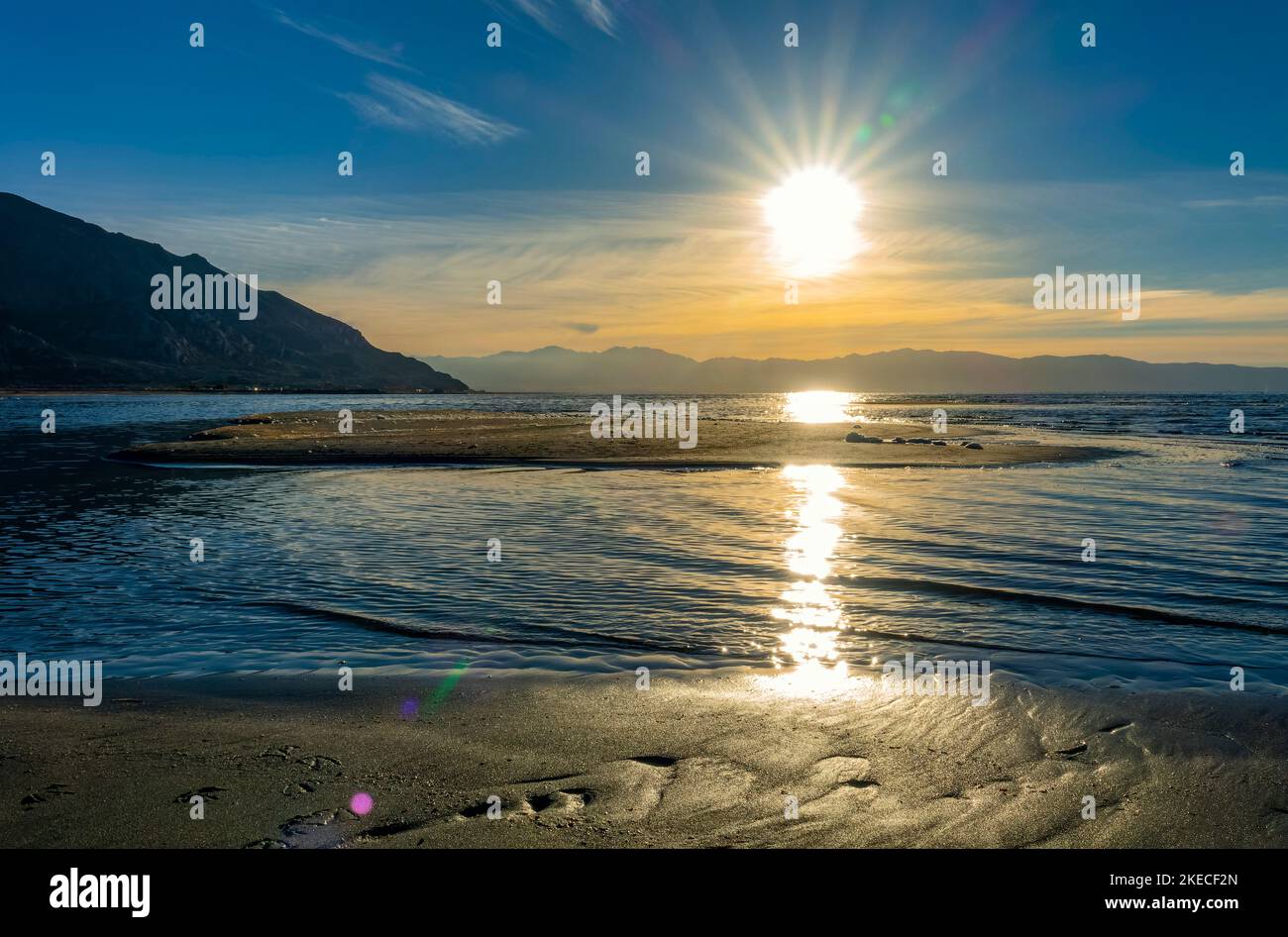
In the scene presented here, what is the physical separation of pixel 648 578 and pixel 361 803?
810cm

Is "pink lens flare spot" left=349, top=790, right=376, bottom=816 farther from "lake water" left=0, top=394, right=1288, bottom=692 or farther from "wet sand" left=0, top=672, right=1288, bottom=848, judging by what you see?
"lake water" left=0, top=394, right=1288, bottom=692

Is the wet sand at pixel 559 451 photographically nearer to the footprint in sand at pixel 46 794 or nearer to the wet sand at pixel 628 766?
the wet sand at pixel 628 766

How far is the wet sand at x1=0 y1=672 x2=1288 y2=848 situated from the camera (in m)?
5.14

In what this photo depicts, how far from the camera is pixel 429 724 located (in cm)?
705

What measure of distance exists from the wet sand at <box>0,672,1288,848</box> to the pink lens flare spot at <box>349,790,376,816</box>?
0.06 metres

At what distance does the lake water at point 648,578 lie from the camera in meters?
9.49

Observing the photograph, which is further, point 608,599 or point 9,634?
point 608,599

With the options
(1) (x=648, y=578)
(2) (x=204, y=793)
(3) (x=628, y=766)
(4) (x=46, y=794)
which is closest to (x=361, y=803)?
(2) (x=204, y=793)

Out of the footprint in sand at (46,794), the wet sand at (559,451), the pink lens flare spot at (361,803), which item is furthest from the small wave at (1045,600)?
the wet sand at (559,451)

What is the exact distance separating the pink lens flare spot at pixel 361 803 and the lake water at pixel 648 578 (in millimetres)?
3353

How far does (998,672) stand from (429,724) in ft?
19.7

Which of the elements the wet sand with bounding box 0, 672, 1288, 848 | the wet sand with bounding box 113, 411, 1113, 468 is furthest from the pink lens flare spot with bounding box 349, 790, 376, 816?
the wet sand with bounding box 113, 411, 1113, 468
